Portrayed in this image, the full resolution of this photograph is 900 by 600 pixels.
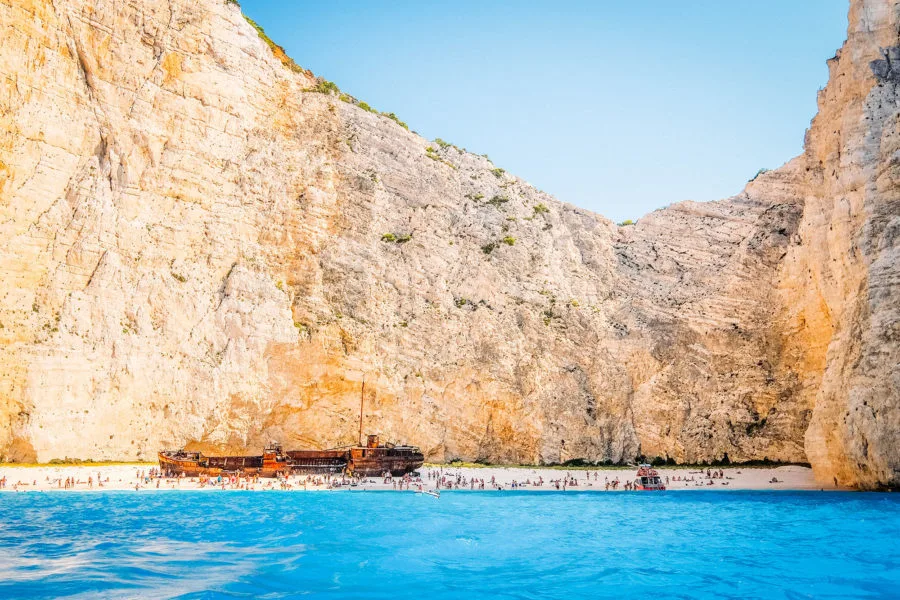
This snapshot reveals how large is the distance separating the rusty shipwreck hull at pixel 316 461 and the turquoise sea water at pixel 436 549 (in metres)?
7.02

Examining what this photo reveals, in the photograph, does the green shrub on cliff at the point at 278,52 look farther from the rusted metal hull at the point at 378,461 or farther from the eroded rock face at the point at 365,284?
the rusted metal hull at the point at 378,461

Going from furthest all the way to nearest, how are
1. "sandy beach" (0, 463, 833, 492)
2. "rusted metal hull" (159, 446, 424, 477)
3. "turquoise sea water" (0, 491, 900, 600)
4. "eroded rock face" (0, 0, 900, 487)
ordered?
"rusted metal hull" (159, 446, 424, 477), "eroded rock face" (0, 0, 900, 487), "sandy beach" (0, 463, 833, 492), "turquoise sea water" (0, 491, 900, 600)

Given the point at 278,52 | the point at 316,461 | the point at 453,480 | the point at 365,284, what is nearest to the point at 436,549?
the point at 453,480

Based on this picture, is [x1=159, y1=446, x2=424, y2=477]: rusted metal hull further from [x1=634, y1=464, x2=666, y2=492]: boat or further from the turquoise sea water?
[x1=634, y1=464, x2=666, y2=492]: boat

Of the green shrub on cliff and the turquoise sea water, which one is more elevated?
the green shrub on cliff

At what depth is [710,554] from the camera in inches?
744

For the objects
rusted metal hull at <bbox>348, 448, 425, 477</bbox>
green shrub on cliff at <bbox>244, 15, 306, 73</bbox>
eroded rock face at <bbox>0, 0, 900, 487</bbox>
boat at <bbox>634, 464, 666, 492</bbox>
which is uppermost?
green shrub on cliff at <bbox>244, 15, 306, 73</bbox>

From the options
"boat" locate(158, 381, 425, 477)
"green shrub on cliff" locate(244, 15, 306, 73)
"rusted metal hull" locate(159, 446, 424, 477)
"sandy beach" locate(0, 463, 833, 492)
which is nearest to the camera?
"sandy beach" locate(0, 463, 833, 492)

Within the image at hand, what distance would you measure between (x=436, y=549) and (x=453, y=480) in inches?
894

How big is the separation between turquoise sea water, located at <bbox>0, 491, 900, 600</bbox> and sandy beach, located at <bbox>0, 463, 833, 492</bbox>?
2.22 metres

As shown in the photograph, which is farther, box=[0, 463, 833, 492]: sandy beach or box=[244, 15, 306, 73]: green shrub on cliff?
box=[244, 15, 306, 73]: green shrub on cliff

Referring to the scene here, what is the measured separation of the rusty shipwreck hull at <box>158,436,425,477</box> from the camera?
3819 cm

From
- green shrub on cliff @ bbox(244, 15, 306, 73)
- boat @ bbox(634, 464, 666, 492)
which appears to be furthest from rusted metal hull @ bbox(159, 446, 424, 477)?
green shrub on cliff @ bbox(244, 15, 306, 73)

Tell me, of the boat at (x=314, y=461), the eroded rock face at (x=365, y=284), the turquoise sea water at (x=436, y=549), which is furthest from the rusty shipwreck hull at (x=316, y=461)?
the turquoise sea water at (x=436, y=549)
